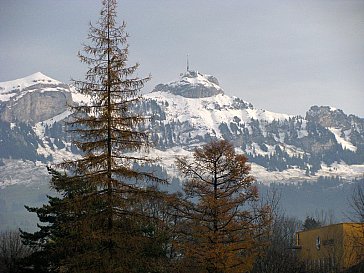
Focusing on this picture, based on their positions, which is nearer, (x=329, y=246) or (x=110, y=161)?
(x=110, y=161)

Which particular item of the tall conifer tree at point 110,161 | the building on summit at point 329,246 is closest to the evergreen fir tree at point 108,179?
the tall conifer tree at point 110,161

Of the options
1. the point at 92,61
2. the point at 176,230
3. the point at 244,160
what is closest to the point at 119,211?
the point at 92,61

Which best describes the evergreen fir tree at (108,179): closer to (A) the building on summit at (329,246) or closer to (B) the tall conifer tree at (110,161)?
(B) the tall conifer tree at (110,161)

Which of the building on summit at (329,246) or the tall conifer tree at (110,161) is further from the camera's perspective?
the building on summit at (329,246)

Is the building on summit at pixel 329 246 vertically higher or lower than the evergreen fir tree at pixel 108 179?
lower

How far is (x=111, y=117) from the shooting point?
2370 cm

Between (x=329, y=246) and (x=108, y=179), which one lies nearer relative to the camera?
(x=108, y=179)

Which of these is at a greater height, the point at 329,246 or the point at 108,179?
the point at 108,179

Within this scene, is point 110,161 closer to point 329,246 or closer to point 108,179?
point 108,179

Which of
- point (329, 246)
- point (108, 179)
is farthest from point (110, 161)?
point (329, 246)

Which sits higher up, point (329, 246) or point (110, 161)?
point (110, 161)

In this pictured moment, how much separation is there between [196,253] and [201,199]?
9.29 ft

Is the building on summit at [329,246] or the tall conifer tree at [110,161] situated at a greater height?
the tall conifer tree at [110,161]

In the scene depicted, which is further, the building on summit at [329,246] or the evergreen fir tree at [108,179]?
the building on summit at [329,246]
